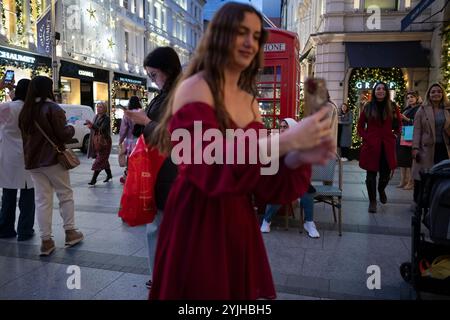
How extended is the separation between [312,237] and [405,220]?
1.75 meters

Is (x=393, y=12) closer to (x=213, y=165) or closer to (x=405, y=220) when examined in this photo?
(x=405, y=220)

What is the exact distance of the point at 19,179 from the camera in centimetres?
477

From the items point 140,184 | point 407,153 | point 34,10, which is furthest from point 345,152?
point 34,10

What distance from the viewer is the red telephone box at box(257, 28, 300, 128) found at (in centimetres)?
553

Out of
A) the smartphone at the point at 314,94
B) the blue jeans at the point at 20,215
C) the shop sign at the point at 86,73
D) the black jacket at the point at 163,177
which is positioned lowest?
the blue jeans at the point at 20,215

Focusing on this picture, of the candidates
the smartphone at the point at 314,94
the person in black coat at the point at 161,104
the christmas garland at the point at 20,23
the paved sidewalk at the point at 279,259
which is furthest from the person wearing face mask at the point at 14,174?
the christmas garland at the point at 20,23

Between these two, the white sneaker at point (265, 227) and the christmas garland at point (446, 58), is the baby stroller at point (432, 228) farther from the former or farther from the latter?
the christmas garland at point (446, 58)

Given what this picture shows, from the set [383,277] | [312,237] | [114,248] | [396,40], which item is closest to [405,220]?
[312,237]

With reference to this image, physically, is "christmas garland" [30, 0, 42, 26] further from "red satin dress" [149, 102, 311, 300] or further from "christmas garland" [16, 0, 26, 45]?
"red satin dress" [149, 102, 311, 300]

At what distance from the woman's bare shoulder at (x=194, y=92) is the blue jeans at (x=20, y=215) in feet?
13.4

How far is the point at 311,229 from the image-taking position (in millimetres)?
5047

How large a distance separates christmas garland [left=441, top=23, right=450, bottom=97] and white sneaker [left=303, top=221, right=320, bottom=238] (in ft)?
26.9

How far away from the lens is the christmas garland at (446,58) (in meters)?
11.1

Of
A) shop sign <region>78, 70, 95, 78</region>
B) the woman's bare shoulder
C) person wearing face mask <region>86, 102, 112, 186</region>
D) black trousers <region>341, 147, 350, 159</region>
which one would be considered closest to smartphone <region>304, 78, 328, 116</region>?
the woman's bare shoulder
